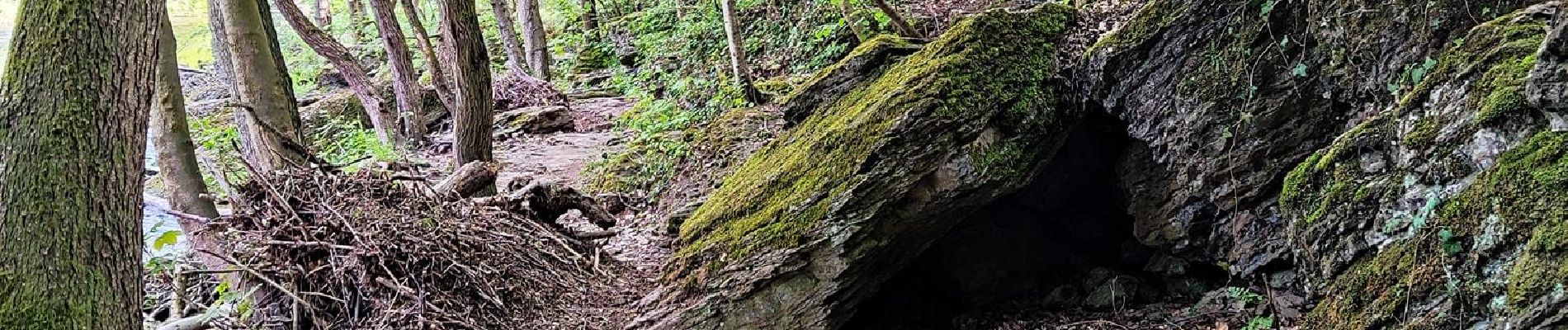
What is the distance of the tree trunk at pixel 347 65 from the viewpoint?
8.59m

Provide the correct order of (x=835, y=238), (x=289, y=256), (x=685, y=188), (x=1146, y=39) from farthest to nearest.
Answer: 1. (x=685, y=188)
2. (x=1146, y=39)
3. (x=835, y=238)
4. (x=289, y=256)

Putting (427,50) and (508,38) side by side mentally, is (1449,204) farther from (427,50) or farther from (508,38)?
(508,38)

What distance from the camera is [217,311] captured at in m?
4.45

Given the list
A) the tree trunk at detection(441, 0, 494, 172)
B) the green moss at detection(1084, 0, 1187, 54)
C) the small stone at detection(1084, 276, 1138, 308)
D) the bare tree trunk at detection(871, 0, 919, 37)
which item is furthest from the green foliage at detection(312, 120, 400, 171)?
the green moss at detection(1084, 0, 1187, 54)

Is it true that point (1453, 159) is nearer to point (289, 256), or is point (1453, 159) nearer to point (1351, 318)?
point (1351, 318)

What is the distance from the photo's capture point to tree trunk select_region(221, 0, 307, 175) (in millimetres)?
6551

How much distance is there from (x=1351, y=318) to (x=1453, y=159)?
763mm

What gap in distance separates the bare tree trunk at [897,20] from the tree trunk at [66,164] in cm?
525

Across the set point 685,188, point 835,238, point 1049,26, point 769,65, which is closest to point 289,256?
point 835,238

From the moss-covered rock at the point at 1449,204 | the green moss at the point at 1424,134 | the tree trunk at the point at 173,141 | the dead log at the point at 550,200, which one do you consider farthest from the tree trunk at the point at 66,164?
the green moss at the point at 1424,134

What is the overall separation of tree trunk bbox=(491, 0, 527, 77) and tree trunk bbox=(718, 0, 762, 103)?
6.65m

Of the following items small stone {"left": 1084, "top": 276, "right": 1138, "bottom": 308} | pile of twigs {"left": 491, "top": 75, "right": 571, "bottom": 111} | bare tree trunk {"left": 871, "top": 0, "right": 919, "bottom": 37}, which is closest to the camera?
small stone {"left": 1084, "top": 276, "right": 1138, "bottom": 308}

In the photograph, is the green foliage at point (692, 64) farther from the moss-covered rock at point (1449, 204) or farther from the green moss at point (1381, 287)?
the green moss at point (1381, 287)

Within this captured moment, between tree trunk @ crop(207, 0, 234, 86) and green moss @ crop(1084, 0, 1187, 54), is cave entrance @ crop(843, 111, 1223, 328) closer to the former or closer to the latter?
green moss @ crop(1084, 0, 1187, 54)
